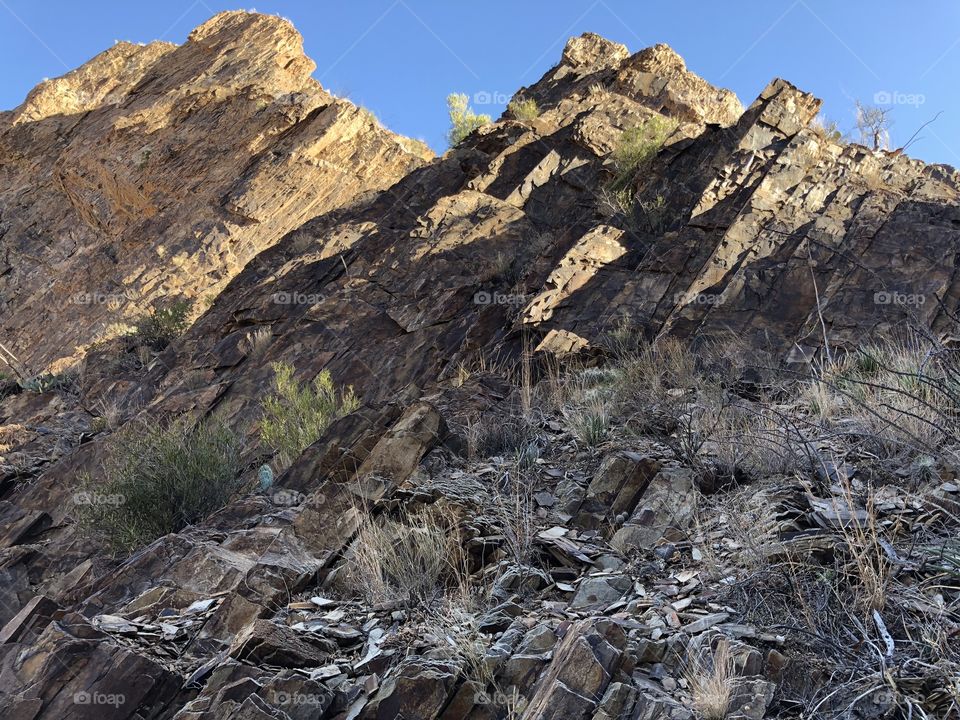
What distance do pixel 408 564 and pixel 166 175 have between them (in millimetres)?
15787

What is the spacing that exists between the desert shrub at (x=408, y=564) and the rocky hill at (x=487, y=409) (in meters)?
0.03

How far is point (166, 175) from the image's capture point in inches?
695

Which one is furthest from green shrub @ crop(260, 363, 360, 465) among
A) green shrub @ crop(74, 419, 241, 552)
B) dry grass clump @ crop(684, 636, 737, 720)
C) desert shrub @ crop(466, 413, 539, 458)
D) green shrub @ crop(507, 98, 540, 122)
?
green shrub @ crop(507, 98, 540, 122)

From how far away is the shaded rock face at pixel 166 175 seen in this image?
15.9 m

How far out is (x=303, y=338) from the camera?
11.3 m

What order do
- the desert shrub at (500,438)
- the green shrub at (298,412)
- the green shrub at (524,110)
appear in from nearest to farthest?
the desert shrub at (500,438) < the green shrub at (298,412) < the green shrub at (524,110)

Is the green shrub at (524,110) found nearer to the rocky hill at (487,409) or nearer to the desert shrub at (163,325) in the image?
the rocky hill at (487,409)

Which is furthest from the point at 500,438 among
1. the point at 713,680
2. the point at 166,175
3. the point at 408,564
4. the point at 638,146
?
the point at 166,175

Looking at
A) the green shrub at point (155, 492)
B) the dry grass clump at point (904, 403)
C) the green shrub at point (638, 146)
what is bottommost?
the green shrub at point (155, 492)

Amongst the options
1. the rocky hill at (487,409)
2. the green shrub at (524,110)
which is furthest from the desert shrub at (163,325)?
the green shrub at (524,110)

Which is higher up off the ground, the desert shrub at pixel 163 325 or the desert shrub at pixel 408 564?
the desert shrub at pixel 163 325

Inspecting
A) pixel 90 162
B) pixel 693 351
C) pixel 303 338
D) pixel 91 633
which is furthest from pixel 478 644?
pixel 90 162

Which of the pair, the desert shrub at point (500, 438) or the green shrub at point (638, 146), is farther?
the green shrub at point (638, 146)

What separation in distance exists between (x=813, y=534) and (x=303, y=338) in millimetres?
8516
